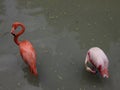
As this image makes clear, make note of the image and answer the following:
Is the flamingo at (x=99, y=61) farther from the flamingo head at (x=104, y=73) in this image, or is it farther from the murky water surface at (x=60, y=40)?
the murky water surface at (x=60, y=40)

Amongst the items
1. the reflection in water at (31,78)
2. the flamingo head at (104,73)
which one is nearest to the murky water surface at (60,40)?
the reflection in water at (31,78)

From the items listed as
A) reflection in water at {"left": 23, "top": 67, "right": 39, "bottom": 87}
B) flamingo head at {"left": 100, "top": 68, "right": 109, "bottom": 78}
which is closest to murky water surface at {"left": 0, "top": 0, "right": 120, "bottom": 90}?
reflection in water at {"left": 23, "top": 67, "right": 39, "bottom": 87}

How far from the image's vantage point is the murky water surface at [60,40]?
324 centimetres

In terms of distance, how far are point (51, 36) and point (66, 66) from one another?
637 millimetres

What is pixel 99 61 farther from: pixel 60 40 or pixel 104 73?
pixel 60 40

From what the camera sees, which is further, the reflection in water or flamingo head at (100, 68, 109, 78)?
the reflection in water

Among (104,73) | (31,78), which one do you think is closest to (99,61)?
(104,73)

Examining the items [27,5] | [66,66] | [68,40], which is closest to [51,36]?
[68,40]

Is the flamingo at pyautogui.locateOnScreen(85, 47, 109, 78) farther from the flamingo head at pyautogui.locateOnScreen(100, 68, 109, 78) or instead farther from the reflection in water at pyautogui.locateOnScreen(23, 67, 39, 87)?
the reflection in water at pyautogui.locateOnScreen(23, 67, 39, 87)

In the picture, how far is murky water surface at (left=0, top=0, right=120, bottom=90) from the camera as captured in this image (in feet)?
10.6

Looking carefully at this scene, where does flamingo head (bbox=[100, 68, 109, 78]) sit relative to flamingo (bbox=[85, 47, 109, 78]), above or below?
below

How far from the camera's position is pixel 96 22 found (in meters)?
4.16

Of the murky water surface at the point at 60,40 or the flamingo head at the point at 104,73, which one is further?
the murky water surface at the point at 60,40

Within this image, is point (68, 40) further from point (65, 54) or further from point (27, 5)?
point (27, 5)
